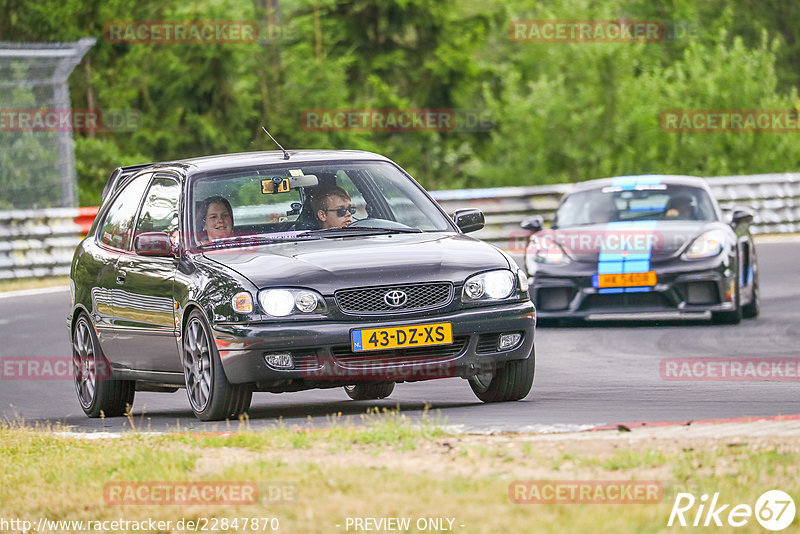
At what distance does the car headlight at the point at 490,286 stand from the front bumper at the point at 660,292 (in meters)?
5.86

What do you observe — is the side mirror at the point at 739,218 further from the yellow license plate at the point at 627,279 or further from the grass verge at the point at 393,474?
the grass verge at the point at 393,474

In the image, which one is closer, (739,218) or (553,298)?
(553,298)

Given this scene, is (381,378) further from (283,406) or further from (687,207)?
(687,207)

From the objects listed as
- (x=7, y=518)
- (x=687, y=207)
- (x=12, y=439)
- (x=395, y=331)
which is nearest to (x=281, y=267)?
(x=395, y=331)

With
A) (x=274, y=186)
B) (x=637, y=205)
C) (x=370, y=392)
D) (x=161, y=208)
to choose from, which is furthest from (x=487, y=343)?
(x=637, y=205)

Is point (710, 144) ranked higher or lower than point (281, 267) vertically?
lower

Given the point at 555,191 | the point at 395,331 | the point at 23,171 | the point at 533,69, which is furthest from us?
the point at 533,69

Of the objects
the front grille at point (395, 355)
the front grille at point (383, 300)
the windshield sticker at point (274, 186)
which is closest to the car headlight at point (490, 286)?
the front grille at point (383, 300)

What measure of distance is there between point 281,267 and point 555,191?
17.8 meters

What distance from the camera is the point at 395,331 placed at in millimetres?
8922

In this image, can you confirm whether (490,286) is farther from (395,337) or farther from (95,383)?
(95,383)

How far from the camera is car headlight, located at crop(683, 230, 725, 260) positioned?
1506 centimetres

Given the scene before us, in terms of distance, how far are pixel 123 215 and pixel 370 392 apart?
2.02 metres

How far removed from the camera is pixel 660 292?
15.0 m
